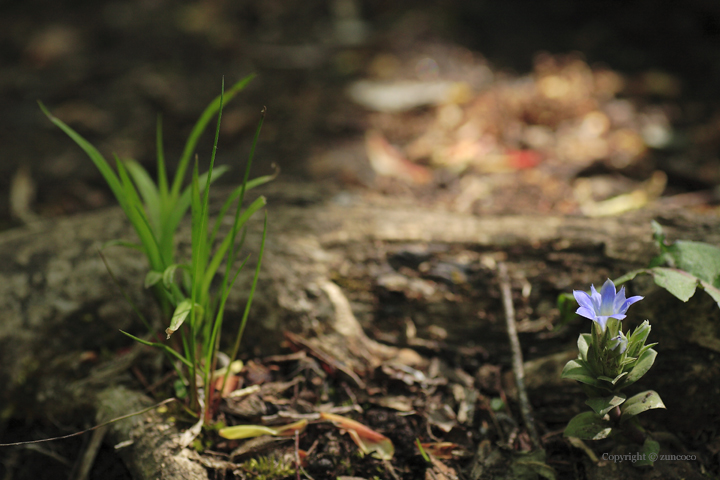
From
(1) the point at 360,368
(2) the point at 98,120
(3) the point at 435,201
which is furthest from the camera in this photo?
(2) the point at 98,120

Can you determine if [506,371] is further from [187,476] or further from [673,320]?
[187,476]

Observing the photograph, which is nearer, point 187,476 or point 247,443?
point 187,476

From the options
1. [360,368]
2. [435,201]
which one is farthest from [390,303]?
[435,201]

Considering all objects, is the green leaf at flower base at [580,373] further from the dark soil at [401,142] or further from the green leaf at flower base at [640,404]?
the dark soil at [401,142]

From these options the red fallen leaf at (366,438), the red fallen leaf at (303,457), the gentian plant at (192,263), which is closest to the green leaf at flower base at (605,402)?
the red fallen leaf at (366,438)

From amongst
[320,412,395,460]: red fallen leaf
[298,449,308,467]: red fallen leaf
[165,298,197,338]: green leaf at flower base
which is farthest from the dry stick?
[165,298,197,338]: green leaf at flower base

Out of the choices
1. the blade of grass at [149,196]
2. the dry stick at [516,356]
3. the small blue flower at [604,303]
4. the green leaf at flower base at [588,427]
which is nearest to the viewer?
the small blue flower at [604,303]
